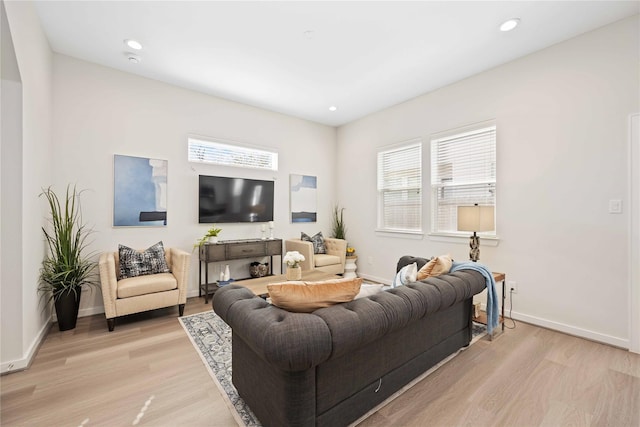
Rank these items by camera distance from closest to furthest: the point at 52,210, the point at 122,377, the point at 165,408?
the point at 165,408, the point at 122,377, the point at 52,210

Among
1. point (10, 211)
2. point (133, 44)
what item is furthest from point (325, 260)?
point (133, 44)

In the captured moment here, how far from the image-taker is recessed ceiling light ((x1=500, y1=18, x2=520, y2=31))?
2.61 metres

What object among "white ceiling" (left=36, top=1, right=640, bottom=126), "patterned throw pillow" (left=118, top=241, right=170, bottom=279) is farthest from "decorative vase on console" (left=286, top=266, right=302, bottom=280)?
"white ceiling" (left=36, top=1, right=640, bottom=126)

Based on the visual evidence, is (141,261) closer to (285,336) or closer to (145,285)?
(145,285)

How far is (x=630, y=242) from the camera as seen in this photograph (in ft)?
8.36

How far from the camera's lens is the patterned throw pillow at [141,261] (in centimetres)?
321

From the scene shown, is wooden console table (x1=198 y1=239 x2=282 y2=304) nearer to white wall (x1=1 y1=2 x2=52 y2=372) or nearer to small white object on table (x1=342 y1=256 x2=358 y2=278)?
small white object on table (x1=342 y1=256 x2=358 y2=278)

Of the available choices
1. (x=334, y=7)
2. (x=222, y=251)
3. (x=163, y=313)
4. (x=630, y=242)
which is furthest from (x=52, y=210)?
(x=630, y=242)

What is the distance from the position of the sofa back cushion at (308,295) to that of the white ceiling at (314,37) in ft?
7.69

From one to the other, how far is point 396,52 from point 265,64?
152 cm

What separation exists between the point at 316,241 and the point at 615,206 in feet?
12.2

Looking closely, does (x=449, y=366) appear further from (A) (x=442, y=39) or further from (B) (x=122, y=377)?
(A) (x=442, y=39)

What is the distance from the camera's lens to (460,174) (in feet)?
12.5

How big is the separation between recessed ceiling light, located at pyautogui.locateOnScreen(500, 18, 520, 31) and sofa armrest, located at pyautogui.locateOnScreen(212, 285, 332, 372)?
3.14m
